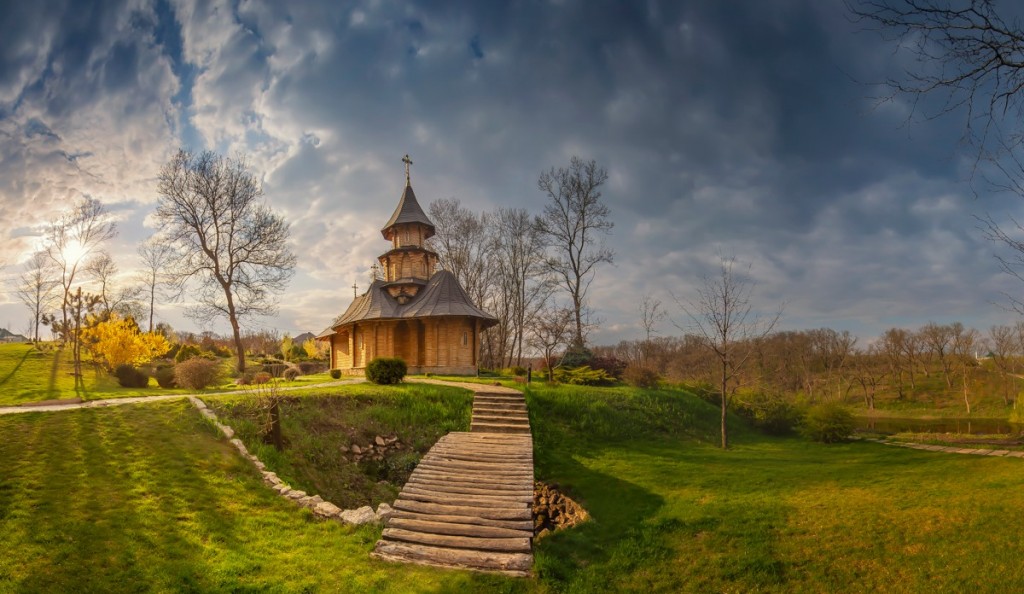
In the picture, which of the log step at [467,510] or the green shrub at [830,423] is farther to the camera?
the green shrub at [830,423]

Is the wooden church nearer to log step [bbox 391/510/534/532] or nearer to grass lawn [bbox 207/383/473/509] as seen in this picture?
grass lawn [bbox 207/383/473/509]

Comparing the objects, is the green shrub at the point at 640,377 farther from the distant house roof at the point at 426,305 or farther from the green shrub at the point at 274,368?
the green shrub at the point at 274,368

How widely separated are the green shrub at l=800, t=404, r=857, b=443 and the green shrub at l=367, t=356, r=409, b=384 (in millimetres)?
15770

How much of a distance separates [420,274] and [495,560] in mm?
23526

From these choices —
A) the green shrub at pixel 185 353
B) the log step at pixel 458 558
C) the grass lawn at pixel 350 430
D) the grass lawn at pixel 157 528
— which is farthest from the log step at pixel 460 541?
the green shrub at pixel 185 353

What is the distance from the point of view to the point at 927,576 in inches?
241

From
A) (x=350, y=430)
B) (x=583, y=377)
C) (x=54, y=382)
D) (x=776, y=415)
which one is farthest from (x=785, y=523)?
(x=54, y=382)

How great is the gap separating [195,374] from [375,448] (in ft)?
39.4

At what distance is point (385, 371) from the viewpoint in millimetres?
18047

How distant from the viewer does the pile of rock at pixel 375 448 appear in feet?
40.9

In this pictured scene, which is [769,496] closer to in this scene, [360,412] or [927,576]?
[927,576]

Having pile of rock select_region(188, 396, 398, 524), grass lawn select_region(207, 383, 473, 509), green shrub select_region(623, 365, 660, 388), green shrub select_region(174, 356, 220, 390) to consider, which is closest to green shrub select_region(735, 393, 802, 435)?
green shrub select_region(623, 365, 660, 388)

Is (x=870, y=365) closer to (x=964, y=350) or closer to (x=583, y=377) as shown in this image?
(x=964, y=350)

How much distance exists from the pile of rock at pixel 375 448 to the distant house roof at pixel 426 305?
1147 centimetres
